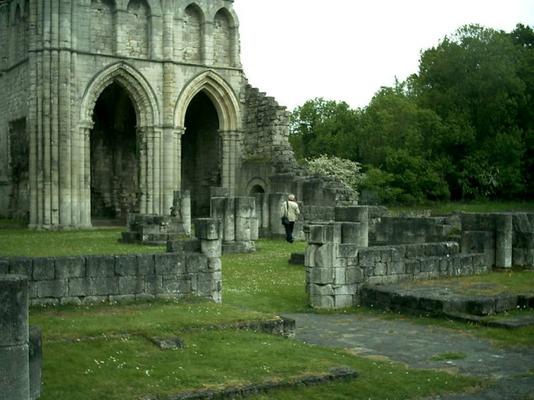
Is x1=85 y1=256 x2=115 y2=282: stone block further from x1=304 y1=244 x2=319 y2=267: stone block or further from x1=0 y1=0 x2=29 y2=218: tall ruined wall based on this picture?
x1=0 y1=0 x2=29 y2=218: tall ruined wall

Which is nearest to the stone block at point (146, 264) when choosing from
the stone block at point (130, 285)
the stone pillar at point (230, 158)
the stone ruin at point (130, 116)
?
the stone block at point (130, 285)

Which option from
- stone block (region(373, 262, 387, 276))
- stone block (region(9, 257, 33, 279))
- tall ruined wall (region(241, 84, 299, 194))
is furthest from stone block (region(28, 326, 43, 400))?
tall ruined wall (region(241, 84, 299, 194))

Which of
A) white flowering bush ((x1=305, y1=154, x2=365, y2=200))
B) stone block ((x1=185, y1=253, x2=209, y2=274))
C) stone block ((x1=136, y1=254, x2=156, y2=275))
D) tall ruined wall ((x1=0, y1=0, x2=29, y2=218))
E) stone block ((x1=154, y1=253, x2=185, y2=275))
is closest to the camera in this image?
stone block ((x1=136, y1=254, x2=156, y2=275))

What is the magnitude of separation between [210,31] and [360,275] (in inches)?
Answer: 949

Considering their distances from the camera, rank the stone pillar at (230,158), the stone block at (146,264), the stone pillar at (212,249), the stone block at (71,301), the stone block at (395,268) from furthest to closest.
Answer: the stone pillar at (230,158) < the stone block at (395,268) < the stone pillar at (212,249) < the stone block at (146,264) < the stone block at (71,301)

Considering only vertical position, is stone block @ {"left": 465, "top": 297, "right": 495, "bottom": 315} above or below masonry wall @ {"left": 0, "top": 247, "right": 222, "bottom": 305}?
below

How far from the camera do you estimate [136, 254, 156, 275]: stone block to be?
11172mm

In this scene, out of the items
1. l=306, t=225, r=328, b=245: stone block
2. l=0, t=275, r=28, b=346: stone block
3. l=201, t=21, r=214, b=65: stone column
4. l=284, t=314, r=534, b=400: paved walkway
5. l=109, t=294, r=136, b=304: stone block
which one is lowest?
l=284, t=314, r=534, b=400: paved walkway

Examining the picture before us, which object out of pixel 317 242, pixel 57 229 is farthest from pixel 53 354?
pixel 57 229

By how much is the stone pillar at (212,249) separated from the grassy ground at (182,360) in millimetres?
1050

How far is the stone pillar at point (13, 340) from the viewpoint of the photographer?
15.2 feet

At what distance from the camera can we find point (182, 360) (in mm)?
7871

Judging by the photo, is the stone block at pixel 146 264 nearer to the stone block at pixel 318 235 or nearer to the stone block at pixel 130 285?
the stone block at pixel 130 285

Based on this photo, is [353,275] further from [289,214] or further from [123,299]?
[289,214]
